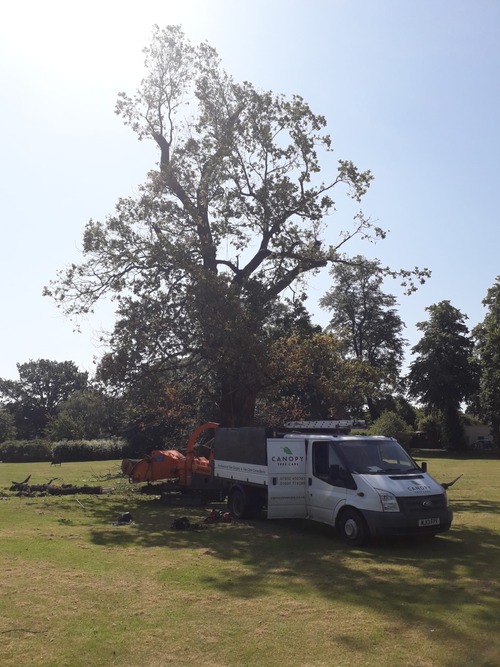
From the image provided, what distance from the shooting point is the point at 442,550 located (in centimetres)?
1157

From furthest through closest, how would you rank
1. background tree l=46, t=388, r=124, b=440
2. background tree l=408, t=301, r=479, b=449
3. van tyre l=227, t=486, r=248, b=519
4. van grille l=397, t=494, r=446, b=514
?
background tree l=408, t=301, r=479, b=449
background tree l=46, t=388, r=124, b=440
van tyre l=227, t=486, r=248, b=519
van grille l=397, t=494, r=446, b=514

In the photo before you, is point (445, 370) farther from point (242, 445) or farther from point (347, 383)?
point (242, 445)

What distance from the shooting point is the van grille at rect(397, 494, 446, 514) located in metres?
11.5

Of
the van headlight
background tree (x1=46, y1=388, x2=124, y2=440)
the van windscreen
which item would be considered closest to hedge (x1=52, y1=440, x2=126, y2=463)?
background tree (x1=46, y1=388, x2=124, y2=440)

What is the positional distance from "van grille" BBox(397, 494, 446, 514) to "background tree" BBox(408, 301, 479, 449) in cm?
5716

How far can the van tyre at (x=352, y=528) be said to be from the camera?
1183cm

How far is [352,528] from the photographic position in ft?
39.7

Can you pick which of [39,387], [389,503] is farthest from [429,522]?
[39,387]

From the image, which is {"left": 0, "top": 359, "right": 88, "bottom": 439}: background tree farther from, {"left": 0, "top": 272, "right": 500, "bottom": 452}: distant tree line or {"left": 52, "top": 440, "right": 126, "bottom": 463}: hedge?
{"left": 52, "top": 440, "right": 126, "bottom": 463}: hedge

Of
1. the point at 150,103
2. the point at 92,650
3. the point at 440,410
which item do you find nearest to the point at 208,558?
the point at 92,650

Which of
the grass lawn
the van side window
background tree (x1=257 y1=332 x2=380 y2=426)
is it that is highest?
background tree (x1=257 y1=332 x2=380 y2=426)

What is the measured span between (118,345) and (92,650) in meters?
17.3

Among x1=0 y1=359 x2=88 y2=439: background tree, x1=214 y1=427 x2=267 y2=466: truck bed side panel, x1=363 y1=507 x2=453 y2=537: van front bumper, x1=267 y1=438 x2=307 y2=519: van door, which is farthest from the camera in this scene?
x1=0 y1=359 x2=88 y2=439: background tree

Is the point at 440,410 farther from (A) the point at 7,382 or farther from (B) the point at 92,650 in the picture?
(A) the point at 7,382
